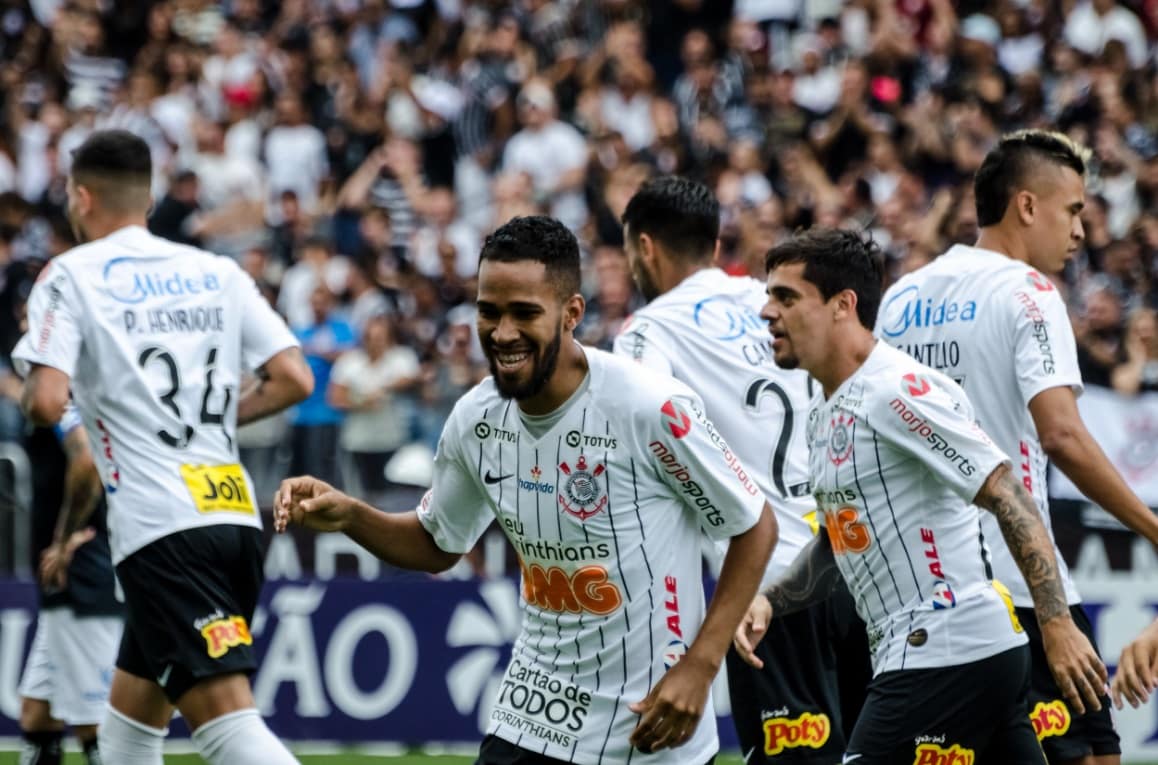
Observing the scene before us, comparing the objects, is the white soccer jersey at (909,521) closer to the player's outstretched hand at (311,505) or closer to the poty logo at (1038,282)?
the poty logo at (1038,282)

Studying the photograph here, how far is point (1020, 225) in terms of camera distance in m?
6.58

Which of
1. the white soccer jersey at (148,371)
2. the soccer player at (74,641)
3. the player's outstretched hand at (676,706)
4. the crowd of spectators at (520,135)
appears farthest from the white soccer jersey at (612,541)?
the crowd of spectators at (520,135)

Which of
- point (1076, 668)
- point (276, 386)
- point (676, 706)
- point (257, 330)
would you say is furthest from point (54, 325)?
point (1076, 668)

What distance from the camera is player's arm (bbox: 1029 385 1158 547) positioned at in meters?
5.82

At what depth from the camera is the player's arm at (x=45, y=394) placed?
641cm

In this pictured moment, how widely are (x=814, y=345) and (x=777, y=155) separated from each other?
10.6 m

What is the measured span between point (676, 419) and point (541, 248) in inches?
22.9

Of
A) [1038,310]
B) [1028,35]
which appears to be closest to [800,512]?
[1038,310]

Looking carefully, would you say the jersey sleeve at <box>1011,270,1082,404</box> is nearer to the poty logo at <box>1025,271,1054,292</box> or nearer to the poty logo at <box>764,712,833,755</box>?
the poty logo at <box>1025,271,1054,292</box>

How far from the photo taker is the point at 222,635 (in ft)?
21.2

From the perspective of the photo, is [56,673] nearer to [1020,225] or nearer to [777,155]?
[1020,225]

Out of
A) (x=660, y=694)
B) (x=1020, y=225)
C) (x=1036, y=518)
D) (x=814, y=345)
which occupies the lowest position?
(x=660, y=694)

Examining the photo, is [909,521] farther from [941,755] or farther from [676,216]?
[676,216]

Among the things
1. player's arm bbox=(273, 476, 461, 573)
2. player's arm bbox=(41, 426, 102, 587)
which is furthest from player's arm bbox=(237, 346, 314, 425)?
player's arm bbox=(273, 476, 461, 573)
